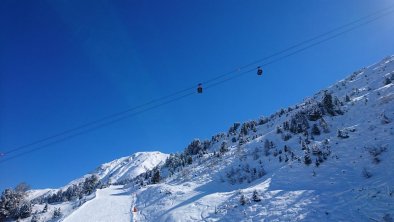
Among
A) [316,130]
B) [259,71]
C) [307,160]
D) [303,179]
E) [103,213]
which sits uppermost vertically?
[259,71]

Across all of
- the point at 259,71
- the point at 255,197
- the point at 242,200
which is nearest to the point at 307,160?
the point at 255,197

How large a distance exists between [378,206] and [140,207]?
18.8 m

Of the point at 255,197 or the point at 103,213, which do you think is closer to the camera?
the point at 255,197

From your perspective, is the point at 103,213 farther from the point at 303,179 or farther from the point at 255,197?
the point at 303,179

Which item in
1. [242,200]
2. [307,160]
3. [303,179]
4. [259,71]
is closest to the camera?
[242,200]

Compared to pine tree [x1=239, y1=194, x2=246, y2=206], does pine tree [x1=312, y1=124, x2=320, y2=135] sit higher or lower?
higher

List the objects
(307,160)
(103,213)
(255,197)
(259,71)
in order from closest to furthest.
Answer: (255,197) < (307,160) < (259,71) < (103,213)

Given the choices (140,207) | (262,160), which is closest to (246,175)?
(262,160)

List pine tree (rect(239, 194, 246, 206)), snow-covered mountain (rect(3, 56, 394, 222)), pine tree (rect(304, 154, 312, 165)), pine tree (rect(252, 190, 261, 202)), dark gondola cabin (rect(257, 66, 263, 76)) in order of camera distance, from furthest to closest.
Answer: dark gondola cabin (rect(257, 66, 263, 76)), pine tree (rect(304, 154, 312, 165)), pine tree (rect(239, 194, 246, 206)), pine tree (rect(252, 190, 261, 202)), snow-covered mountain (rect(3, 56, 394, 222))

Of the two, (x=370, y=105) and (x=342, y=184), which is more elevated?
(x=370, y=105)

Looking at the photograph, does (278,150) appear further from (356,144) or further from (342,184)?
(342,184)

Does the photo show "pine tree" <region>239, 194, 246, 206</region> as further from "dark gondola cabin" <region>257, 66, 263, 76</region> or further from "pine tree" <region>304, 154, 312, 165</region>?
"dark gondola cabin" <region>257, 66, 263, 76</region>

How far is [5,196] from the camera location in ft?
124

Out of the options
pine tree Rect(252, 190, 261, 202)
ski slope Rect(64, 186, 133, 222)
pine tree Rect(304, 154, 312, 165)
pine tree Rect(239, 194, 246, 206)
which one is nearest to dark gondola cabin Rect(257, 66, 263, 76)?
pine tree Rect(304, 154, 312, 165)
